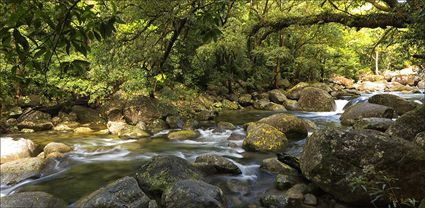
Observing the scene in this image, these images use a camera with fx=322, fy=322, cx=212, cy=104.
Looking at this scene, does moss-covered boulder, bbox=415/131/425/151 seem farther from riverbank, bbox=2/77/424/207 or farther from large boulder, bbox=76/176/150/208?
large boulder, bbox=76/176/150/208

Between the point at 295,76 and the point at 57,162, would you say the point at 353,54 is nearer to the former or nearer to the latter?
the point at 295,76

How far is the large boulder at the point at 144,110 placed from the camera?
14.1 m

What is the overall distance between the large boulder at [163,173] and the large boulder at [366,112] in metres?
8.22

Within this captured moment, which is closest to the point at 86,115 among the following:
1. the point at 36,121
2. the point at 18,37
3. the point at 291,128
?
the point at 36,121

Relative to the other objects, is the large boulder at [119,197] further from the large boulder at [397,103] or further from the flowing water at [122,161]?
the large boulder at [397,103]

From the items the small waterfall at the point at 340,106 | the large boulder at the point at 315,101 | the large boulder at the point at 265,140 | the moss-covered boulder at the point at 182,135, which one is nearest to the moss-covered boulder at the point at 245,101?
the large boulder at the point at 315,101

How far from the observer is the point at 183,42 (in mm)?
5969

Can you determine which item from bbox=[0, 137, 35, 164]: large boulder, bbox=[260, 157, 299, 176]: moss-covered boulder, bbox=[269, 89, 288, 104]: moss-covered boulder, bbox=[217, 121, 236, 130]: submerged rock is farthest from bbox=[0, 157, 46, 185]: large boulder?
bbox=[269, 89, 288, 104]: moss-covered boulder

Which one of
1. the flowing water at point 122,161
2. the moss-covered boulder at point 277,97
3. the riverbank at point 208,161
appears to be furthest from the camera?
the moss-covered boulder at point 277,97

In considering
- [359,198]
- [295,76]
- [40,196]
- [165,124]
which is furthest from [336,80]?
[40,196]

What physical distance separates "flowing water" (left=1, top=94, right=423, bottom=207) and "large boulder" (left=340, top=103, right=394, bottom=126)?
66cm

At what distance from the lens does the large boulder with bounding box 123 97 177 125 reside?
14080 millimetres

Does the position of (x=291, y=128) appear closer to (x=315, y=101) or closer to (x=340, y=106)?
(x=315, y=101)

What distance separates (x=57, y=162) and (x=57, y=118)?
616cm
